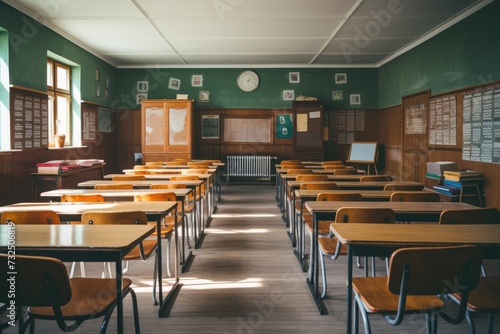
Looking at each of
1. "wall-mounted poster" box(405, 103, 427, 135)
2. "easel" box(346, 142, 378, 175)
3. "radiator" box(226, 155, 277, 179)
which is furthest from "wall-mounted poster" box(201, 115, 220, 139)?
"wall-mounted poster" box(405, 103, 427, 135)

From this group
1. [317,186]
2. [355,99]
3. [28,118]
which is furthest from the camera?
[355,99]

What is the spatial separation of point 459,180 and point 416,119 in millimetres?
3125

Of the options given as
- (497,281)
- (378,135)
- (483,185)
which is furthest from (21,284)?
(378,135)

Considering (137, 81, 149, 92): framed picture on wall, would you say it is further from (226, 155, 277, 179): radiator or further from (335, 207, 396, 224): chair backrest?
(335, 207, 396, 224): chair backrest

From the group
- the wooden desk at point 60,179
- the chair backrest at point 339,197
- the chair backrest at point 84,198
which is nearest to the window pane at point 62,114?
the wooden desk at point 60,179

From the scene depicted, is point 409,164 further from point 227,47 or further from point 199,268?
point 199,268

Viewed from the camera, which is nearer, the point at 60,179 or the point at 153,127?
the point at 60,179

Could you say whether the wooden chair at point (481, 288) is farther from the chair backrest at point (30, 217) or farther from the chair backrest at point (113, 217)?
the chair backrest at point (30, 217)

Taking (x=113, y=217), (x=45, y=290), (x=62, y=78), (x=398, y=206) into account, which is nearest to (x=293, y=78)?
(x=62, y=78)

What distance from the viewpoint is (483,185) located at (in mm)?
5777

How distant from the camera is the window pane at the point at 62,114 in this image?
26.5 feet

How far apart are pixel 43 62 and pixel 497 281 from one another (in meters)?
6.94

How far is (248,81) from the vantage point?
11211 millimetres

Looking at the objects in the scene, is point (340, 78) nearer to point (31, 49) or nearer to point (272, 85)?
point (272, 85)
